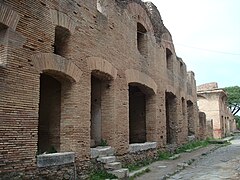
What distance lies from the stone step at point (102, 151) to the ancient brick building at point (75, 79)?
219mm

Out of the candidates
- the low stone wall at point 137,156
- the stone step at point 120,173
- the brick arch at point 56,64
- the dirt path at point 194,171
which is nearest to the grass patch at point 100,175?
the stone step at point 120,173

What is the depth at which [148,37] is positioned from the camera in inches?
539

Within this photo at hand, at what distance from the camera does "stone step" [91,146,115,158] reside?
8.88m

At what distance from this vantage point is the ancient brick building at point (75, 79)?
6.50m

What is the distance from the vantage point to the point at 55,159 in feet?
24.1

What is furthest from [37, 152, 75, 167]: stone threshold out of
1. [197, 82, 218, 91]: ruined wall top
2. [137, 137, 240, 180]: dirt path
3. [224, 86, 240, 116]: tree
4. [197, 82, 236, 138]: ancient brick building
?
[224, 86, 240, 116]: tree

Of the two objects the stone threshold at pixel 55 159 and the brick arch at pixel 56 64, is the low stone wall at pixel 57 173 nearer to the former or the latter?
the stone threshold at pixel 55 159

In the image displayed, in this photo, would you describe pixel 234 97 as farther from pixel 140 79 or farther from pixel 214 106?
pixel 140 79

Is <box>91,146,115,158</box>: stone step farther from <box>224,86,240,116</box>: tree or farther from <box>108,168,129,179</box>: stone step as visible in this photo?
<box>224,86,240,116</box>: tree

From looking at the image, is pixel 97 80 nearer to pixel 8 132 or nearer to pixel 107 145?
pixel 107 145

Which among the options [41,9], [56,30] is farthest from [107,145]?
[41,9]

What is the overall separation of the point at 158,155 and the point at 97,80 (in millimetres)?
4569

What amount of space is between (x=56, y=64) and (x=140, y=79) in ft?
17.0

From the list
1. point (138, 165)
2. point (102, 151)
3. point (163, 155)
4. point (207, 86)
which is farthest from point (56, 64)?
point (207, 86)
